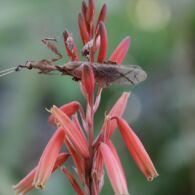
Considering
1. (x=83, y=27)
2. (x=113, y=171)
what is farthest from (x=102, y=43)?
(x=113, y=171)

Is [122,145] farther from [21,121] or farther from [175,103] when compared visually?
[21,121]

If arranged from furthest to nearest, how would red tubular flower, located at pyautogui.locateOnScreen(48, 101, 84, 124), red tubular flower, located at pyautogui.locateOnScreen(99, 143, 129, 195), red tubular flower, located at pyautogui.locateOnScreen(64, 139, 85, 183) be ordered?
1. red tubular flower, located at pyautogui.locateOnScreen(48, 101, 84, 124)
2. red tubular flower, located at pyautogui.locateOnScreen(64, 139, 85, 183)
3. red tubular flower, located at pyautogui.locateOnScreen(99, 143, 129, 195)

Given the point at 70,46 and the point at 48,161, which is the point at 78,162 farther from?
the point at 70,46

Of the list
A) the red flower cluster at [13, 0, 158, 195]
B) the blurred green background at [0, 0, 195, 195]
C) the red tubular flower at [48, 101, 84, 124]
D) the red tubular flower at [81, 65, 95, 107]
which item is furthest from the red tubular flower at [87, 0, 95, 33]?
the blurred green background at [0, 0, 195, 195]

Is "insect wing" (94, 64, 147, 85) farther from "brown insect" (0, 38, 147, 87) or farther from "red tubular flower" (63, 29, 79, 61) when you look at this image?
"red tubular flower" (63, 29, 79, 61)

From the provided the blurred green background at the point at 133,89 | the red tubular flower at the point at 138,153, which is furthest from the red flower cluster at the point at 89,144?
the blurred green background at the point at 133,89

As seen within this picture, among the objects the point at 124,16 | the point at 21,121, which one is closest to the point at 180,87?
the point at 124,16

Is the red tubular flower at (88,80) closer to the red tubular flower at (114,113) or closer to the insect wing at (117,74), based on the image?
the insect wing at (117,74)
